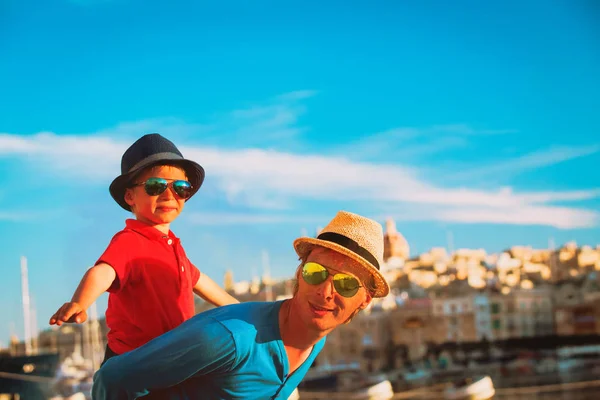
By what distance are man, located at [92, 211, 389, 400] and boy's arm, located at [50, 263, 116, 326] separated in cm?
12

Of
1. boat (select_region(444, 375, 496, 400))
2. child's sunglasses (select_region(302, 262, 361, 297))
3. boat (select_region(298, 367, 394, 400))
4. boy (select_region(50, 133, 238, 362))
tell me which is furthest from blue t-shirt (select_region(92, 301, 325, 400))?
boat (select_region(298, 367, 394, 400))

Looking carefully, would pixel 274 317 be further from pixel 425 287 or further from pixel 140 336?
pixel 425 287

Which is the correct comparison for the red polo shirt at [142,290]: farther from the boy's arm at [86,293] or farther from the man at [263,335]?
the man at [263,335]

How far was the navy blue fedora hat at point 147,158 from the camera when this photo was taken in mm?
2389

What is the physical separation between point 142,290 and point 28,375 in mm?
26010

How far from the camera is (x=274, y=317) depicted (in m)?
2.10

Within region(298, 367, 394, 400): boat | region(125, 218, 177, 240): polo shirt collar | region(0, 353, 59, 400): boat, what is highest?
region(125, 218, 177, 240): polo shirt collar

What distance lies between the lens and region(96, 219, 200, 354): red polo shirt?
2.30 m

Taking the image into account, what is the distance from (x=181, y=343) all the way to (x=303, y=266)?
0.32m

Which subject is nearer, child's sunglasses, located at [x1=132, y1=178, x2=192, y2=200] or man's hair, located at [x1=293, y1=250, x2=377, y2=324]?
man's hair, located at [x1=293, y1=250, x2=377, y2=324]

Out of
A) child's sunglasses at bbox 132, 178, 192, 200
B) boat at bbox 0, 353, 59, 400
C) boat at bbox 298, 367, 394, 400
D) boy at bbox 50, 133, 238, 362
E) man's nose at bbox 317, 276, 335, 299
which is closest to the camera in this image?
man's nose at bbox 317, 276, 335, 299

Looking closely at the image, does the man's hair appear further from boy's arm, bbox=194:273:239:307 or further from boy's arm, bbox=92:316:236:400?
boy's arm, bbox=194:273:239:307

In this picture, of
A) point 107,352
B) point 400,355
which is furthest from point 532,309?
point 107,352

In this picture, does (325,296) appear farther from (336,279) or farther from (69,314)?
(69,314)
